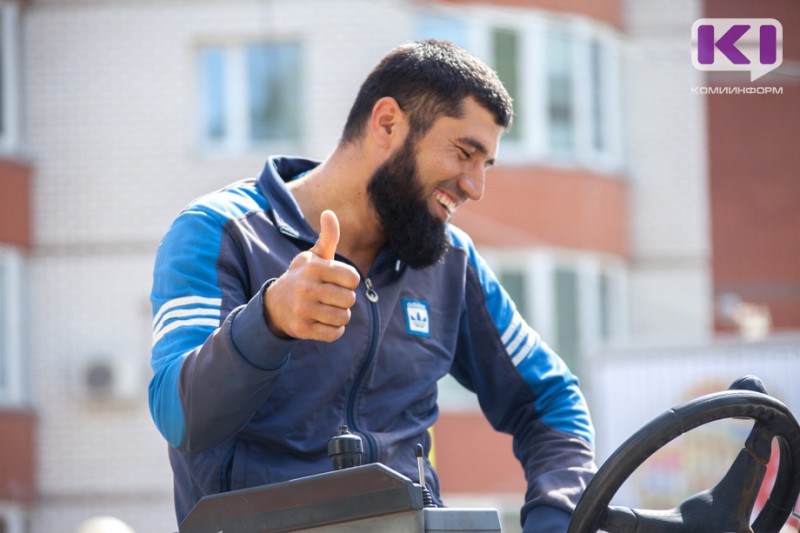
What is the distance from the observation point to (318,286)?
2.43 meters

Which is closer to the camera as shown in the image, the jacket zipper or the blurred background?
the jacket zipper

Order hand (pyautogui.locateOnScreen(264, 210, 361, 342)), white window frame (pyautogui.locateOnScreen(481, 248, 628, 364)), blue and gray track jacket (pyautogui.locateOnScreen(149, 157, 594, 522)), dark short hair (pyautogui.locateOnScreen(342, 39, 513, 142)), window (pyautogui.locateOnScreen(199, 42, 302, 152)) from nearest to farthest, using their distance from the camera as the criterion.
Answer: hand (pyautogui.locateOnScreen(264, 210, 361, 342))
blue and gray track jacket (pyautogui.locateOnScreen(149, 157, 594, 522))
dark short hair (pyautogui.locateOnScreen(342, 39, 513, 142))
white window frame (pyautogui.locateOnScreen(481, 248, 628, 364))
window (pyautogui.locateOnScreen(199, 42, 302, 152))

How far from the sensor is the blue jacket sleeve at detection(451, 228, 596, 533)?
336 cm

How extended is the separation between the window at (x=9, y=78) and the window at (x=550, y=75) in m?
4.53

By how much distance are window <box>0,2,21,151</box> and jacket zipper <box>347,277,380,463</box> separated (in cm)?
1492

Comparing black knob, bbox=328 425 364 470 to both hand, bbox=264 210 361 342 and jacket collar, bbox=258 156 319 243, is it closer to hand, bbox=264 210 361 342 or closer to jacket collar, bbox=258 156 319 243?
hand, bbox=264 210 361 342

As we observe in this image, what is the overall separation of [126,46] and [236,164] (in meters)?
1.89

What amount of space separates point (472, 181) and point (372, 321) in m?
0.40

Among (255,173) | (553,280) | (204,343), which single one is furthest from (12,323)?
(204,343)

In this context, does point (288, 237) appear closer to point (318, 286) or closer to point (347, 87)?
point (318, 286)

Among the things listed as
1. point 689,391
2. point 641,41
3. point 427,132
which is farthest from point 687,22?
point 427,132

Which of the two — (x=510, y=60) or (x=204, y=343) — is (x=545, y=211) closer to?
(x=510, y=60)

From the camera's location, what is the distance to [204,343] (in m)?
2.66

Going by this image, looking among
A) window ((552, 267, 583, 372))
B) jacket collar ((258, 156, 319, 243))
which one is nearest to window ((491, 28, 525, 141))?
window ((552, 267, 583, 372))
